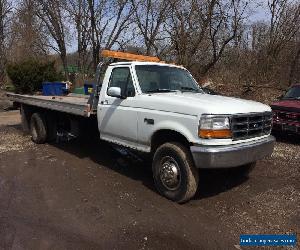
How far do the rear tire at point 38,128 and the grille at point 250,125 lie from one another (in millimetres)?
5582

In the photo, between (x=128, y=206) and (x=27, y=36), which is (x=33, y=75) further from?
(x=27, y=36)

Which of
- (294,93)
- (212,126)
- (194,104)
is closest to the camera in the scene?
(212,126)

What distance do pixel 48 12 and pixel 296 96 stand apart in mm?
21191

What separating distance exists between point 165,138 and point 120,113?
1030mm

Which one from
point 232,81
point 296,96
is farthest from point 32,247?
point 232,81

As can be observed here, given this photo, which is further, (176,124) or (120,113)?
(120,113)

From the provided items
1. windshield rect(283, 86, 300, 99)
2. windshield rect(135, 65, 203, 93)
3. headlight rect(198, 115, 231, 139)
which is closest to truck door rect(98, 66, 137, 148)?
windshield rect(135, 65, 203, 93)

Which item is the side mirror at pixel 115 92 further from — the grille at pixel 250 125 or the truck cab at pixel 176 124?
the grille at pixel 250 125

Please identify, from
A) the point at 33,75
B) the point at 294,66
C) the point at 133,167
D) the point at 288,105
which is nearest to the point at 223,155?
the point at 133,167

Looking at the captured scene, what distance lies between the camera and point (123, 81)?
6648mm

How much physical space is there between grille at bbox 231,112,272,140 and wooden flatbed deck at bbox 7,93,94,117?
295 centimetres

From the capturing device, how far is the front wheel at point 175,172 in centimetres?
537

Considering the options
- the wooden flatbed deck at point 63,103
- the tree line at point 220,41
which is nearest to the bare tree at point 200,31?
the tree line at point 220,41

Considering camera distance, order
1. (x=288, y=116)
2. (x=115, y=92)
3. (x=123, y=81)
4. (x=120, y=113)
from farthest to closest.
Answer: (x=288, y=116), (x=123, y=81), (x=120, y=113), (x=115, y=92)
